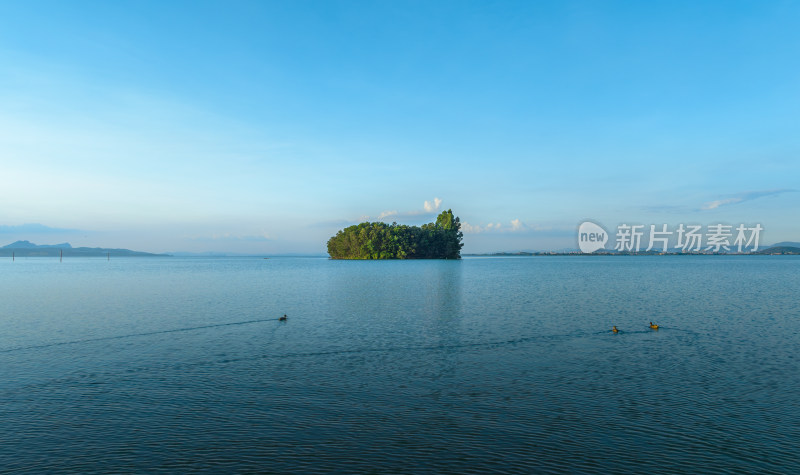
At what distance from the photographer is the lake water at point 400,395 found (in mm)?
12445

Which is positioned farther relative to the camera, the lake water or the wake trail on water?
the wake trail on water

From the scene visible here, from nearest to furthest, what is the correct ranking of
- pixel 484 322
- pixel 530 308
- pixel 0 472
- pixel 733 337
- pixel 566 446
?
pixel 0 472
pixel 566 446
pixel 733 337
pixel 484 322
pixel 530 308

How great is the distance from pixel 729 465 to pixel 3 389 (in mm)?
25335

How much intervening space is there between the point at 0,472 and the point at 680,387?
893 inches

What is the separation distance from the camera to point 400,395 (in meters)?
17.4

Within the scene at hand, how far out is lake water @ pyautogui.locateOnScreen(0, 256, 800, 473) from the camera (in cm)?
1245

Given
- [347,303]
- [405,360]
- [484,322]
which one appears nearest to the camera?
[405,360]

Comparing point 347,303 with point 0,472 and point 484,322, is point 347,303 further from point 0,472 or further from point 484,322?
point 0,472

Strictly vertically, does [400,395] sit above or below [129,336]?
above

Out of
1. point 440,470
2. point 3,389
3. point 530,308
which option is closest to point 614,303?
point 530,308

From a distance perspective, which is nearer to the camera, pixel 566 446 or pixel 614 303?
pixel 566 446

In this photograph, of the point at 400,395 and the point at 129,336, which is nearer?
the point at 400,395

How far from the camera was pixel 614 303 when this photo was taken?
4784 cm

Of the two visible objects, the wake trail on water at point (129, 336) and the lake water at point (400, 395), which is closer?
the lake water at point (400, 395)
